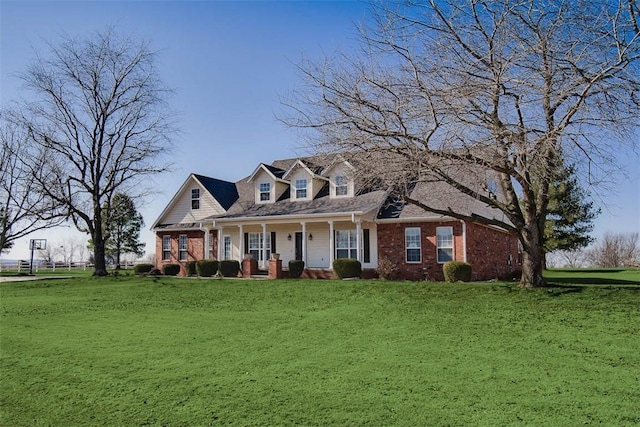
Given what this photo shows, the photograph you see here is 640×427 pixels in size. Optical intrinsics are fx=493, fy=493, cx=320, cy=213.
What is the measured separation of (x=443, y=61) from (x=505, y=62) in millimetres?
1504

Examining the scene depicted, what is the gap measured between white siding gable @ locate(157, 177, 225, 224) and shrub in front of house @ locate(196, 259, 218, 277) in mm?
3581

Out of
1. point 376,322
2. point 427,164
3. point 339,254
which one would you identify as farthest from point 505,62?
point 339,254

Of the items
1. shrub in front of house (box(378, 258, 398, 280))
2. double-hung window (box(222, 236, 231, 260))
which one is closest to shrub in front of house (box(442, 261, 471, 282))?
shrub in front of house (box(378, 258, 398, 280))

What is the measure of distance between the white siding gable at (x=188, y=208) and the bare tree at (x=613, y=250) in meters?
45.6

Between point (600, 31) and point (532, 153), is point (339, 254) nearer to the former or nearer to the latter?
point (532, 153)

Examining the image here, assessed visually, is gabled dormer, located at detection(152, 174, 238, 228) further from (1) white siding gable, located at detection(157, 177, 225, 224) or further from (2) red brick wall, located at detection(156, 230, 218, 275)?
(2) red brick wall, located at detection(156, 230, 218, 275)

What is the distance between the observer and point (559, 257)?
60.3 metres

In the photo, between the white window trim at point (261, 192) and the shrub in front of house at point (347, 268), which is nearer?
the shrub in front of house at point (347, 268)

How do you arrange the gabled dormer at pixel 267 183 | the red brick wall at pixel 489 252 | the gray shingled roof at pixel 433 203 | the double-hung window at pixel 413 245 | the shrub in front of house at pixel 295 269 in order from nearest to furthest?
the gray shingled roof at pixel 433 203
the red brick wall at pixel 489 252
the double-hung window at pixel 413 245
the shrub in front of house at pixel 295 269
the gabled dormer at pixel 267 183

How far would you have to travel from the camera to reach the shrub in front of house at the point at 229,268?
945 inches

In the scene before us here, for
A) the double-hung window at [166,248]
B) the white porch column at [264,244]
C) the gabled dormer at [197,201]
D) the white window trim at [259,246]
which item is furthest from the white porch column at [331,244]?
the double-hung window at [166,248]

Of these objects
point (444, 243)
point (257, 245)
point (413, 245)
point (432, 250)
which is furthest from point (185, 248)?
point (444, 243)

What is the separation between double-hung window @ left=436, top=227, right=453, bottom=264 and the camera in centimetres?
2091

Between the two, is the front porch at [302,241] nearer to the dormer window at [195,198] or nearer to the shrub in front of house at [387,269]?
the shrub in front of house at [387,269]
